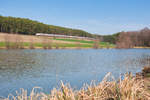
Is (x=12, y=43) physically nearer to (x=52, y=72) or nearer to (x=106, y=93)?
(x=52, y=72)

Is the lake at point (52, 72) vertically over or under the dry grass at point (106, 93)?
under

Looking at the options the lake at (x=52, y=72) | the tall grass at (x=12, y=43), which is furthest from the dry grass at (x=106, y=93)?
the tall grass at (x=12, y=43)

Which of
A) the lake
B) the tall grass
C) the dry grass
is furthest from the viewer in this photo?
the tall grass

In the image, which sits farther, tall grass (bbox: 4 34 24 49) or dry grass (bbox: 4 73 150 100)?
tall grass (bbox: 4 34 24 49)

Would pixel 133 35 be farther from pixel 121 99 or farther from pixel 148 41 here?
pixel 121 99

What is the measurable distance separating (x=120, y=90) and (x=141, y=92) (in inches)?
24.5

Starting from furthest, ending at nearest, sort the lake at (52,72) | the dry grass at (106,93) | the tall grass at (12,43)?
1. the tall grass at (12,43)
2. the lake at (52,72)
3. the dry grass at (106,93)

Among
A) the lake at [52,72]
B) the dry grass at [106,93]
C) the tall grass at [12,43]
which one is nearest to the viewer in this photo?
the dry grass at [106,93]

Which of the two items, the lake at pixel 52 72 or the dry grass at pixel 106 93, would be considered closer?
the dry grass at pixel 106 93

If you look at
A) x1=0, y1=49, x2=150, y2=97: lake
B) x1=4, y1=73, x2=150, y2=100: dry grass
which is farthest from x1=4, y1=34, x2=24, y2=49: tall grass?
x1=4, y1=73, x2=150, y2=100: dry grass

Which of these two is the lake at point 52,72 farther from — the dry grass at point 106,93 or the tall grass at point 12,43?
the tall grass at point 12,43

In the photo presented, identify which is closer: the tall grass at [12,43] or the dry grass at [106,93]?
the dry grass at [106,93]

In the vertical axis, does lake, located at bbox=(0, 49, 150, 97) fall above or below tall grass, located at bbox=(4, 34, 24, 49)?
below

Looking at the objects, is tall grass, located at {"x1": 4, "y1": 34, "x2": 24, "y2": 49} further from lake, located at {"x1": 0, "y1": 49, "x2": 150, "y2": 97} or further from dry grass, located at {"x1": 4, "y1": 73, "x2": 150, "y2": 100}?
dry grass, located at {"x1": 4, "y1": 73, "x2": 150, "y2": 100}
